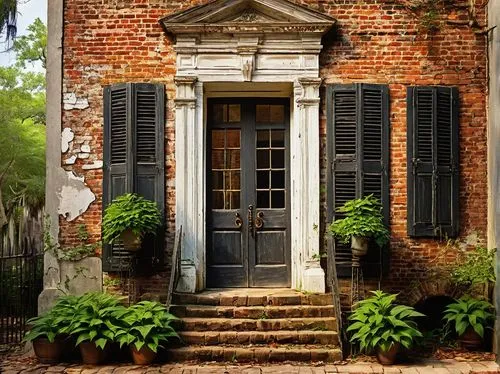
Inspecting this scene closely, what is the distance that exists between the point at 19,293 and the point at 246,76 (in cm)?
461

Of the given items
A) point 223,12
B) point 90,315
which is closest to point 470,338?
point 90,315

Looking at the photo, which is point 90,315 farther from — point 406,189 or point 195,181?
point 406,189

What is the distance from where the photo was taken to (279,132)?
9273mm

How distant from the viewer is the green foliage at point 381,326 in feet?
24.0

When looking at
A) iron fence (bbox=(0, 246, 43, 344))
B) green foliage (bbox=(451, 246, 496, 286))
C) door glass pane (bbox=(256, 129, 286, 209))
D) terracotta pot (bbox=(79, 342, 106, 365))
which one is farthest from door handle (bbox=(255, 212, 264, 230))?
iron fence (bbox=(0, 246, 43, 344))

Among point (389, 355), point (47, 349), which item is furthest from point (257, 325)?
point (47, 349)

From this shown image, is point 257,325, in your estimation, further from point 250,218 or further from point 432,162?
point 432,162

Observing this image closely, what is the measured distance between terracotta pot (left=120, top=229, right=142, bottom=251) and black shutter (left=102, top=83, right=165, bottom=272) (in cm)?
51

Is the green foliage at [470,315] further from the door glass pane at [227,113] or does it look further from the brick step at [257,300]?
the door glass pane at [227,113]

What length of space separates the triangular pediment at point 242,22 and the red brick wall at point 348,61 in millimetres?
273

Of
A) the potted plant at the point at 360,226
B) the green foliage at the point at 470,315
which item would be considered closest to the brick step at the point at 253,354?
the potted plant at the point at 360,226

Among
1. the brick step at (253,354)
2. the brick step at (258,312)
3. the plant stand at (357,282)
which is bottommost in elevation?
the brick step at (253,354)

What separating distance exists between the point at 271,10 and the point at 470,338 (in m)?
4.90

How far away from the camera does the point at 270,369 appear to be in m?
7.19
